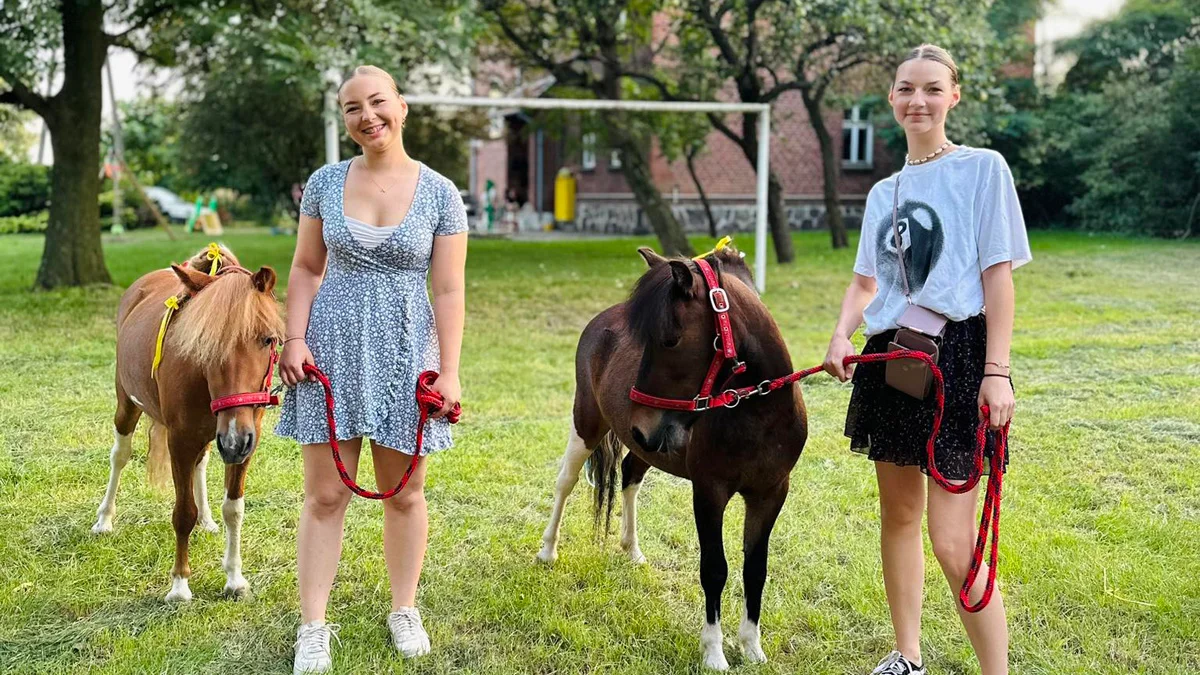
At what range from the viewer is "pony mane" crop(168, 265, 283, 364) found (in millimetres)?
3057

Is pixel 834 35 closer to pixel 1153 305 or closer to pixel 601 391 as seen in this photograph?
pixel 1153 305

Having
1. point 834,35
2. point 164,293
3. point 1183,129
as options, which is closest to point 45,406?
point 164,293

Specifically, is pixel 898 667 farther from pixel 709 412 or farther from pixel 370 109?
pixel 370 109

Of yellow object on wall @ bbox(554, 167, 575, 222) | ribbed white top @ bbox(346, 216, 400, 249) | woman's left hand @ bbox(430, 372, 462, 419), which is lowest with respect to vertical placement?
woman's left hand @ bbox(430, 372, 462, 419)

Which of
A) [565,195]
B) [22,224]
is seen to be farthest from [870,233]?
[22,224]

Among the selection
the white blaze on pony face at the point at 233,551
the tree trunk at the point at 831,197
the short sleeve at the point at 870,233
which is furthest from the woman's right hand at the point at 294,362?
the tree trunk at the point at 831,197

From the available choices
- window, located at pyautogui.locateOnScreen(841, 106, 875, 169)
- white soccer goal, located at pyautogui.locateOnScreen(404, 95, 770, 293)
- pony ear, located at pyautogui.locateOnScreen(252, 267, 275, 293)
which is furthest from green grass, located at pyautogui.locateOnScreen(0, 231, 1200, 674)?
window, located at pyautogui.locateOnScreen(841, 106, 875, 169)

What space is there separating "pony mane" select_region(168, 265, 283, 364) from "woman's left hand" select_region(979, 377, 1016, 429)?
2.24m

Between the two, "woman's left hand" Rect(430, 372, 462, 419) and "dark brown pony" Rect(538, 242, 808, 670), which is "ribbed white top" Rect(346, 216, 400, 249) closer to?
"woman's left hand" Rect(430, 372, 462, 419)

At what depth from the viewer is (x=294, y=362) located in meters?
2.87

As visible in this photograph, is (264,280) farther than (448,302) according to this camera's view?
Yes

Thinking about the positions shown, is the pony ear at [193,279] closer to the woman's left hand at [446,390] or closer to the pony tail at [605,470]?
the woman's left hand at [446,390]

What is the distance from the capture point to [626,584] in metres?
3.91

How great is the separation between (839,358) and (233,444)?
6.37 feet
